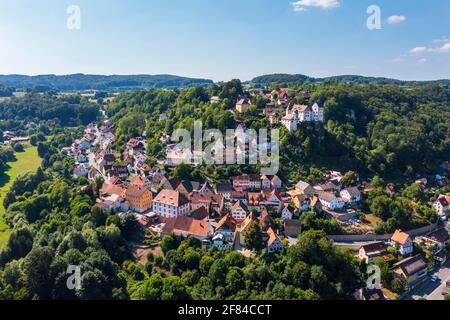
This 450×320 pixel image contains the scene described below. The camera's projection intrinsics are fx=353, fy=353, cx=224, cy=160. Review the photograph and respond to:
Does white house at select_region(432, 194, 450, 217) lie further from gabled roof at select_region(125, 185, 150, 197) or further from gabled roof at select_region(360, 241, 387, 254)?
gabled roof at select_region(125, 185, 150, 197)

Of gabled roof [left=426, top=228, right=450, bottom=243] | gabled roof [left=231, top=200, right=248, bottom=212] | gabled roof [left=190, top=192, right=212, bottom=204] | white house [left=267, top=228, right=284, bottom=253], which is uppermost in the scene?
gabled roof [left=190, top=192, right=212, bottom=204]

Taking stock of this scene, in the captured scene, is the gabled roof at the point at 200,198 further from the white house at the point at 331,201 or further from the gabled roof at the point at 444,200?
the gabled roof at the point at 444,200

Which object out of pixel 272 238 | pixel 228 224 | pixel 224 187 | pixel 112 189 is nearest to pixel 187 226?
pixel 228 224

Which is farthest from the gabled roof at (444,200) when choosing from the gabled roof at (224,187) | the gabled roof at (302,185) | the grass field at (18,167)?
the grass field at (18,167)

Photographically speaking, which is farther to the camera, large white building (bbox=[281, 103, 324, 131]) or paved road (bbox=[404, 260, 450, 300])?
large white building (bbox=[281, 103, 324, 131])

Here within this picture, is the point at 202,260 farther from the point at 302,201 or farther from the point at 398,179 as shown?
the point at 398,179

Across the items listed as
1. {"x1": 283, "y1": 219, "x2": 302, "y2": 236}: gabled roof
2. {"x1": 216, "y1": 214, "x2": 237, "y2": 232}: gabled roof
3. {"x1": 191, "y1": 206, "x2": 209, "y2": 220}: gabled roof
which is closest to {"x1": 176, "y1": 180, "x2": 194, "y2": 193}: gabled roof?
{"x1": 191, "y1": 206, "x2": 209, "y2": 220}: gabled roof

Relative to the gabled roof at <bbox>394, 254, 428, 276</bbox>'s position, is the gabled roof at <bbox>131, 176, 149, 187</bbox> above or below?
above
